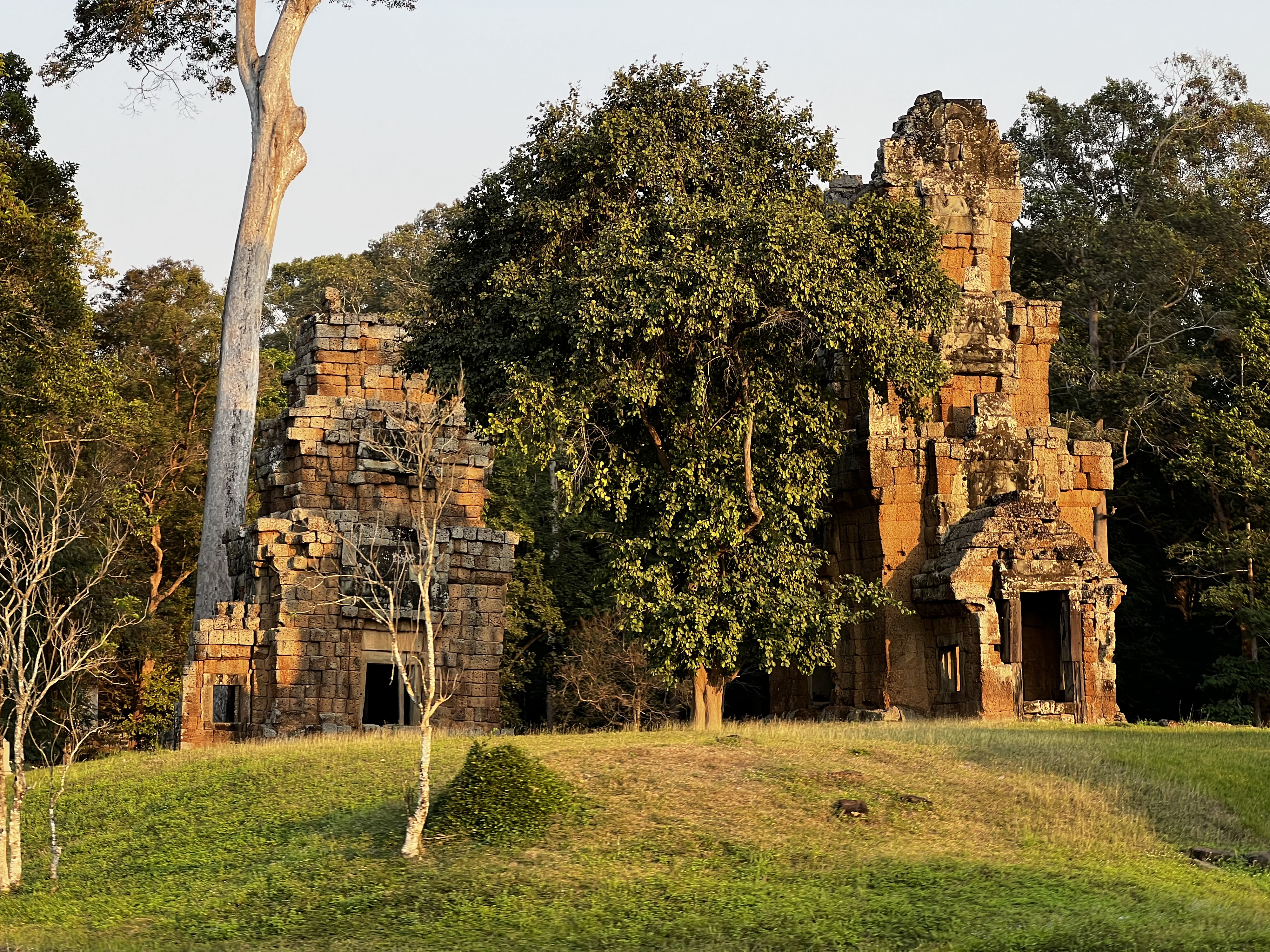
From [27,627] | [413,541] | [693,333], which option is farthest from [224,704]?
[693,333]

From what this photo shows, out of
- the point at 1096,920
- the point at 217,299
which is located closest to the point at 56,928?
the point at 1096,920

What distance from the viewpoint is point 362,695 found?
25.4 meters

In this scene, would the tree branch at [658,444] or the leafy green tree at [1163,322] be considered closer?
the tree branch at [658,444]

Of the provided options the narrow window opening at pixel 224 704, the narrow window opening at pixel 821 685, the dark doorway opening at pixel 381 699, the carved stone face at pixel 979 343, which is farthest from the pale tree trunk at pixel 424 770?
the carved stone face at pixel 979 343

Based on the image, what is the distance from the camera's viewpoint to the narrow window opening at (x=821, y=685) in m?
28.6

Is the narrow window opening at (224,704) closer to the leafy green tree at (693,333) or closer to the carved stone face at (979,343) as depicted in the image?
the leafy green tree at (693,333)

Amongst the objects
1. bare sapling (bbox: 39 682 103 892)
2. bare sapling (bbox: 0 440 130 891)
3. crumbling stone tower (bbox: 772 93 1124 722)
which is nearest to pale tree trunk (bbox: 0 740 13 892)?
bare sapling (bbox: 0 440 130 891)

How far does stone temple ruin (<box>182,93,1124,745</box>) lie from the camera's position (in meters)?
24.9

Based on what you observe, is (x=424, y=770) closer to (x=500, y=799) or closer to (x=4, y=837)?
(x=500, y=799)

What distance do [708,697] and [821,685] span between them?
6.46 metres

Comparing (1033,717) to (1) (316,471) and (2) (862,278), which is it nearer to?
(2) (862,278)

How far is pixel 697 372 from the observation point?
72.6ft

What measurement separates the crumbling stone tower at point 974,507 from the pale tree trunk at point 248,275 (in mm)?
11113

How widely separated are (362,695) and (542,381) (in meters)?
6.92
